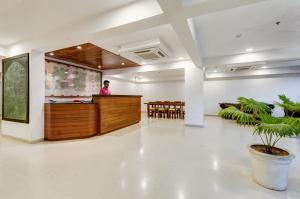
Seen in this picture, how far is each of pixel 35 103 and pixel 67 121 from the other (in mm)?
932

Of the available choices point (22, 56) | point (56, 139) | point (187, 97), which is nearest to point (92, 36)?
point (22, 56)

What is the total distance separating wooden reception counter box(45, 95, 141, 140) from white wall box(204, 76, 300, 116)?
6690mm

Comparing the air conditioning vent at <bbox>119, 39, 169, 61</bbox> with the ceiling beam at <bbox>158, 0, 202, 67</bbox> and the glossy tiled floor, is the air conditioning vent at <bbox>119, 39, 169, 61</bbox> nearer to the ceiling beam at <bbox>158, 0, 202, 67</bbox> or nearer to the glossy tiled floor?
the ceiling beam at <bbox>158, 0, 202, 67</bbox>

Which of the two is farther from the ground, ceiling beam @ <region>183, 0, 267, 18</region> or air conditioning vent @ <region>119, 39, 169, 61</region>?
air conditioning vent @ <region>119, 39, 169, 61</region>

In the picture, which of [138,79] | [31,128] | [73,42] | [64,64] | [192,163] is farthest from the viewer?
[138,79]

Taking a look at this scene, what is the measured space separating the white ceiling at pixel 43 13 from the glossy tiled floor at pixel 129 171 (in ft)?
9.00

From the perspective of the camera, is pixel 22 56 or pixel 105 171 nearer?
pixel 105 171

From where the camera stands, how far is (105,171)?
2.34m

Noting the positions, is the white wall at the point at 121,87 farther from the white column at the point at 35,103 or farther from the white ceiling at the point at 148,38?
the white column at the point at 35,103

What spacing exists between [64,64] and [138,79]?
19.8 feet

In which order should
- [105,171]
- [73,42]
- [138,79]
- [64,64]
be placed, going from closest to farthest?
[105,171] → [73,42] → [64,64] → [138,79]

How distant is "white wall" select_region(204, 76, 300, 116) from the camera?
790 cm

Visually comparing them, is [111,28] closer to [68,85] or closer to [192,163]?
[192,163]

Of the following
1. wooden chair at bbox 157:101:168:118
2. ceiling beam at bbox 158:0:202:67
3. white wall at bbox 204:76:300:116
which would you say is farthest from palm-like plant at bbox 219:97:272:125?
white wall at bbox 204:76:300:116
